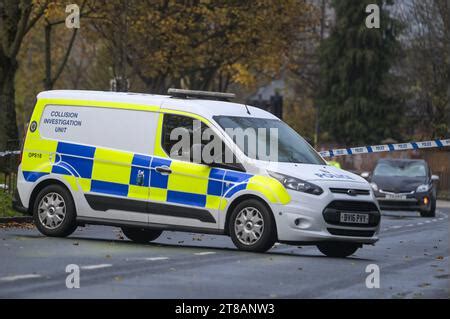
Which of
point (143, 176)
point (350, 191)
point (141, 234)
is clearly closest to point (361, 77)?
point (141, 234)

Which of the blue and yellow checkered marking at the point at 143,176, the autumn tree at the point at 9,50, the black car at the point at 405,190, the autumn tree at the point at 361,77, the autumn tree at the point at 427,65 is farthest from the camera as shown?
the autumn tree at the point at 361,77

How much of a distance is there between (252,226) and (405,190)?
17.3 meters

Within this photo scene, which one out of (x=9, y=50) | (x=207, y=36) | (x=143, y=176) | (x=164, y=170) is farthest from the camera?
(x=207, y=36)

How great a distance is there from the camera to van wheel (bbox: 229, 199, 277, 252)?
15.4m

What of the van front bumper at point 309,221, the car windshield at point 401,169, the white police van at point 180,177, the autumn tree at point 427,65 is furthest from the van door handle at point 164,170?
the autumn tree at point 427,65

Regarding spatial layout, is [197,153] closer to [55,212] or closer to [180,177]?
[180,177]

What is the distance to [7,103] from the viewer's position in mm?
32719

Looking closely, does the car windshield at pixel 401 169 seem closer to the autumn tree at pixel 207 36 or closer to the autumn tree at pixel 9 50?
the autumn tree at pixel 207 36

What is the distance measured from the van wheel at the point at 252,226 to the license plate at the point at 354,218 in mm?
883

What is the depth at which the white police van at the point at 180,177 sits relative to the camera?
50.7 ft

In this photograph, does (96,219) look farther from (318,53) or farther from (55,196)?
(318,53)

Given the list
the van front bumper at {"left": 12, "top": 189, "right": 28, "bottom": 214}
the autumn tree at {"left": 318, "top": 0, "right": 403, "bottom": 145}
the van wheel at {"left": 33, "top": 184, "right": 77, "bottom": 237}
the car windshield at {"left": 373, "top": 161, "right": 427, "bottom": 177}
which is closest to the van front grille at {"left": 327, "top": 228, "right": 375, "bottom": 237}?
the van wheel at {"left": 33, "top": 184, "right": 77, "bottom": 237}

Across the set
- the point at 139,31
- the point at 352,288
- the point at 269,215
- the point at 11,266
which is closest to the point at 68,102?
the point at 269,215

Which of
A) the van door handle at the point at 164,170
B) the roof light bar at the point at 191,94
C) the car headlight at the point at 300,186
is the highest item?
the roof light bar at the point at 191,94
